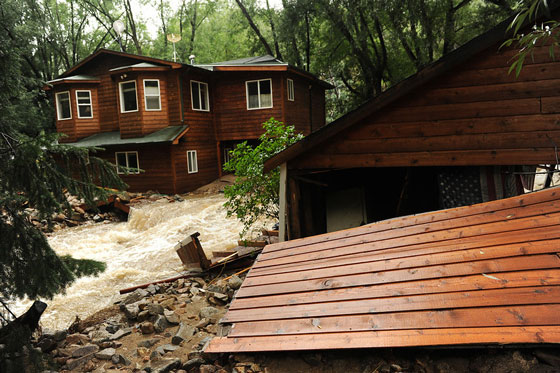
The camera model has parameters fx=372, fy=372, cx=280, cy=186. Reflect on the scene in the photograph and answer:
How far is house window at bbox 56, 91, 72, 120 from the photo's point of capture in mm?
19938

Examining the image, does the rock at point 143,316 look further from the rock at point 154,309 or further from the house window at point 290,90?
the house window at point 290,90

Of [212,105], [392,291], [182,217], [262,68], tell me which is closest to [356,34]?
[262,68]

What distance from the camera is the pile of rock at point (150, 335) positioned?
13.9 ft

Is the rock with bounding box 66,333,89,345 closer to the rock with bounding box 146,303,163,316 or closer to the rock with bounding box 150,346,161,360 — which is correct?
the rock with bounding box 146,303,163,316

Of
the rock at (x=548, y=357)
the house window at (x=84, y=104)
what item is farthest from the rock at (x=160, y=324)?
the house window at (x=84, y=104)

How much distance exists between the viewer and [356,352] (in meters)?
2.97

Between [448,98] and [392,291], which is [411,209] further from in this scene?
[392,291]

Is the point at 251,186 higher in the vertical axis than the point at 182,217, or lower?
higher

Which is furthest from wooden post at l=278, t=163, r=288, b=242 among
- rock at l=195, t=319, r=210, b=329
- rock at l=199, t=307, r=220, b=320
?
rock at l=195, t=319, r=210, b=329

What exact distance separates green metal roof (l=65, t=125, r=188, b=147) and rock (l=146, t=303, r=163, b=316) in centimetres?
1164

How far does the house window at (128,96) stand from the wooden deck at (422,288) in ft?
53.5

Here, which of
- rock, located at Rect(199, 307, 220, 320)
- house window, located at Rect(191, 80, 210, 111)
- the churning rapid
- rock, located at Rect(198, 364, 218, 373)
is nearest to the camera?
rock, located at Rect(198, 364, 218, 373)

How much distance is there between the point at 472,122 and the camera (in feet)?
20.0

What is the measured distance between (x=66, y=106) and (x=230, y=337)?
20742 millimetres
